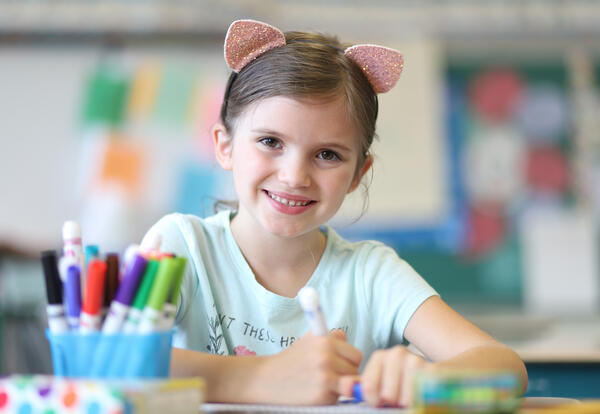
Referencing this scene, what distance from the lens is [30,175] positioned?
3.06 m

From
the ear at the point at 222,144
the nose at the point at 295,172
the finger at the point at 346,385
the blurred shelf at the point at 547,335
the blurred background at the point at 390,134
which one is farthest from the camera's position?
the blurred background at the point at 390,134

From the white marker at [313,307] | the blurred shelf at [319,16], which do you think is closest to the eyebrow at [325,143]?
the white marker at [313,307]

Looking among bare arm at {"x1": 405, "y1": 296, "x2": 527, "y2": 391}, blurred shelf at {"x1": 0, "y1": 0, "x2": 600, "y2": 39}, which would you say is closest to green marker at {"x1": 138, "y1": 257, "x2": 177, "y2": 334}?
bare arm at {"x1": 405, "y1": 296, "x2": 527, "y2": 391}

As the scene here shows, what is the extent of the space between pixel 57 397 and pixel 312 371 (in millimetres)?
301

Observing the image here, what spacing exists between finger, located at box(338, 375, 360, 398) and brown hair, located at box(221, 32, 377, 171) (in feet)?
1.46

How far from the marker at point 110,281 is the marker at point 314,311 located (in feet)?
0.63

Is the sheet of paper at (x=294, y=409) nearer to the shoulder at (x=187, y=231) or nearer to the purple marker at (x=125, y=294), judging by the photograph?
the purple marker at (x=125, y=294)

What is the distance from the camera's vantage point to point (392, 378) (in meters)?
0.74

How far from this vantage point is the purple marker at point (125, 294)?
682 millimetres

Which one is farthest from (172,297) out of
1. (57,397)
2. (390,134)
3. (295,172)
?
(390,134)

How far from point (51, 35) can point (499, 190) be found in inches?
81.5

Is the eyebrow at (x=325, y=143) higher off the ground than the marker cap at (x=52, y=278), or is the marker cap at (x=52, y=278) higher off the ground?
the eyebrow at (x=325, y=143)

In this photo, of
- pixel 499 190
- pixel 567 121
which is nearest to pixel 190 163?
pixel 499 190

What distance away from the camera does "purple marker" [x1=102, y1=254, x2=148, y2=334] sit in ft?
2.24
